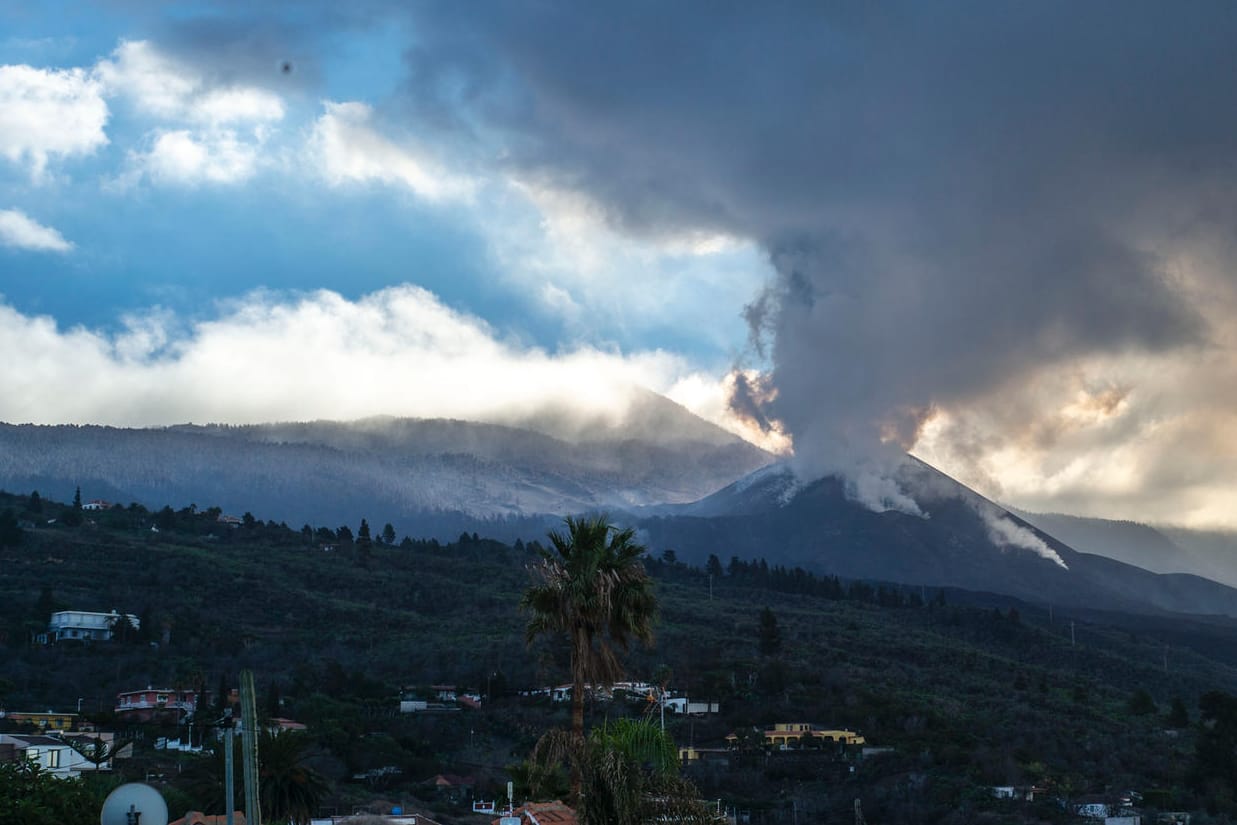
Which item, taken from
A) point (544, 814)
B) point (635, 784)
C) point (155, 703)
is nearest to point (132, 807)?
point (635, 784)

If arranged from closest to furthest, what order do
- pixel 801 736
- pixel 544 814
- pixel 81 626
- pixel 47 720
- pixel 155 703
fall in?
pixel 544 814, pixel 47 720, pixel 155 703, pixel 801 736, pixel 81 626

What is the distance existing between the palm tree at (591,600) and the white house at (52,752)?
38.0 m

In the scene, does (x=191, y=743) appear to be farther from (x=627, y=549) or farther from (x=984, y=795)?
(x=627, y=549)

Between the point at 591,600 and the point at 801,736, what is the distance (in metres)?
82.3

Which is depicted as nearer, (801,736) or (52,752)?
(52,752)

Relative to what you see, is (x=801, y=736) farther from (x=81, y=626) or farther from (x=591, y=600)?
(x=591, y=600)

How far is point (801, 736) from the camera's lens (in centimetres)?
10719

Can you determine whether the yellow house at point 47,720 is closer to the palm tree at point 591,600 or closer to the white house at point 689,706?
the white house at point 689,706

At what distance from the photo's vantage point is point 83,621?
420 feet

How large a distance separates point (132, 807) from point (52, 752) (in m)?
46.8

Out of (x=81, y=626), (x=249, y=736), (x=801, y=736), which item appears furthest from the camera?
(x=81, y=626)

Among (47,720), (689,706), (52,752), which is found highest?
(52,752)

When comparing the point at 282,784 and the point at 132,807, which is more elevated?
the point at 132,807

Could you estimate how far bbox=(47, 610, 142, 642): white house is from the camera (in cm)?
12550
